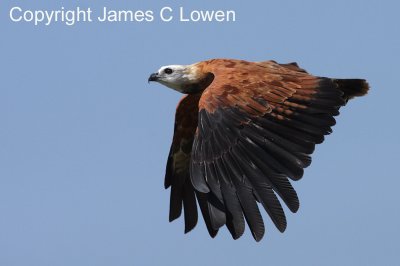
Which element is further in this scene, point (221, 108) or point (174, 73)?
point (174, 73)

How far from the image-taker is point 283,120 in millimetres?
15930

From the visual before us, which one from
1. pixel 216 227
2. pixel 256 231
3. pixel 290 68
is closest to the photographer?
pixel 256 231

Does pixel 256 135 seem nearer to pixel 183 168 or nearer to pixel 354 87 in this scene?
pixel 354 87

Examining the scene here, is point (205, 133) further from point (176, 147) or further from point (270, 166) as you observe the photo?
point (176, 147)

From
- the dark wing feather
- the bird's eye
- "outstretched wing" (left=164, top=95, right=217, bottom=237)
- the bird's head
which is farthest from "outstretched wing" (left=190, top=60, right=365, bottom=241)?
the bird's eye

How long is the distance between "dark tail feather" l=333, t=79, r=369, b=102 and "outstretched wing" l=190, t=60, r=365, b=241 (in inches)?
34.9

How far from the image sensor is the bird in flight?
15.3m

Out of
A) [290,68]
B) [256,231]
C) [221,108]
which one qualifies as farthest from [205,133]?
[290,68]

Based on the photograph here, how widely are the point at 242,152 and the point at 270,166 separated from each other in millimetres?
503

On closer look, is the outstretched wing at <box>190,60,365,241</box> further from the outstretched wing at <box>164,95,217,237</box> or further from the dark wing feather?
the dark wing feather

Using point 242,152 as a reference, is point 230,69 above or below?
above

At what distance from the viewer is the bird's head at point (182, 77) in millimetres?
18578

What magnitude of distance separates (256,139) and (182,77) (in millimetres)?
3343

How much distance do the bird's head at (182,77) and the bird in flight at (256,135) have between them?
90 centimetres
